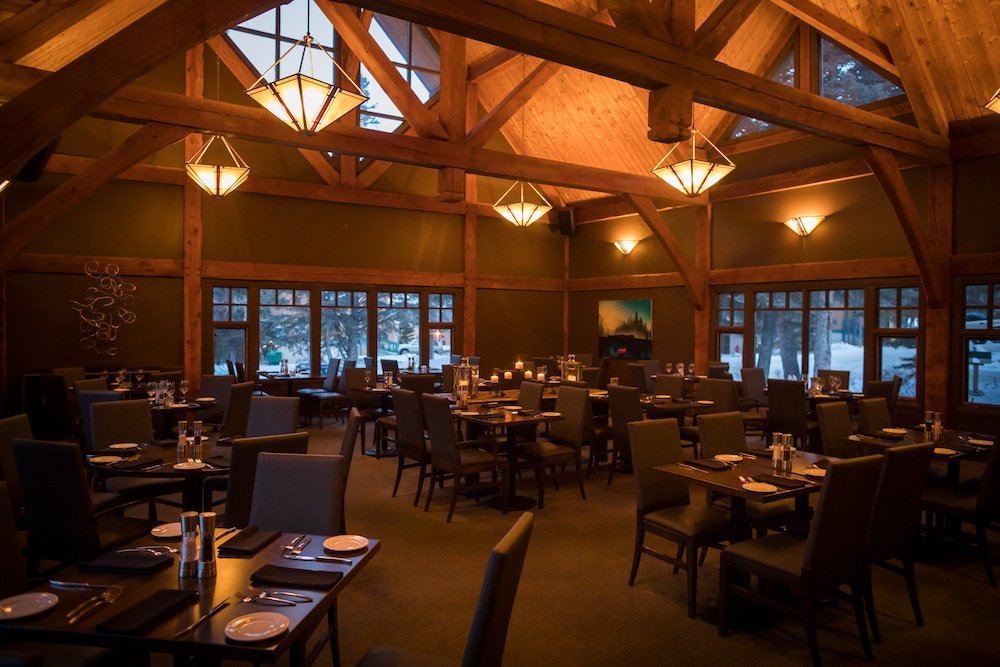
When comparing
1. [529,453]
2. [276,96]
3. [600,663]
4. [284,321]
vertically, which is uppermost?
[276,96]

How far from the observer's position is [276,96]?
18.8 ft

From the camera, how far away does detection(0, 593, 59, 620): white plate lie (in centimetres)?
200

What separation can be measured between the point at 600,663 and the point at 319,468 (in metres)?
1.60

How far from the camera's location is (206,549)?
2.37 metres

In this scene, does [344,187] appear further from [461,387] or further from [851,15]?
[851,15]

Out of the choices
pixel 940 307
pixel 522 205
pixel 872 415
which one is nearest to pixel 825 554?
pixel 872 415

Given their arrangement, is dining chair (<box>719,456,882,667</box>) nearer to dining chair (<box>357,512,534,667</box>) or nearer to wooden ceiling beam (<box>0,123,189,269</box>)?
dining chair (<box>357,512,534,667</box>)

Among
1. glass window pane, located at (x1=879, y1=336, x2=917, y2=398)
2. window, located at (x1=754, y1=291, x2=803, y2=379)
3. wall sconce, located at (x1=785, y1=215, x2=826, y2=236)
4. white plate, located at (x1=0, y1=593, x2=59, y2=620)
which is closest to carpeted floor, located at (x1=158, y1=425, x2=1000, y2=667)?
white plate, located at (x1=0, y1=593, x2=59, y2=620)

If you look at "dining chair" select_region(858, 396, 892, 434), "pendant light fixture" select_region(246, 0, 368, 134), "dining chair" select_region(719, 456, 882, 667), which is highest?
"pendant light fixture" select_region(246, 0, 368, 134)

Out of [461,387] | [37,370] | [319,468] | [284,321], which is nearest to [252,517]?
[319,468]

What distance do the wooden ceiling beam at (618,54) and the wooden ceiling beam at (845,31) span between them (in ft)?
4.31

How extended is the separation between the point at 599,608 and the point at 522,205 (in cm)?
757

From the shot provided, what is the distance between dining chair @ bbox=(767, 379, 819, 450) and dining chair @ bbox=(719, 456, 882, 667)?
3.95m

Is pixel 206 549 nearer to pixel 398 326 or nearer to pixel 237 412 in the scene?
pixel 237 412
